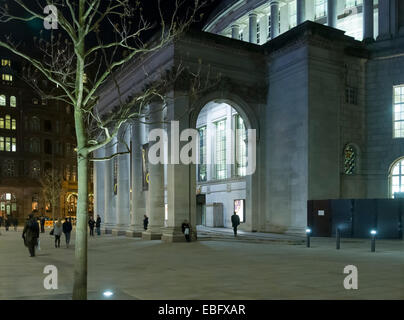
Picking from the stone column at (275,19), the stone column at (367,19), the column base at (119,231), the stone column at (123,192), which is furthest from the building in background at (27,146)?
the stone column at (367,19)

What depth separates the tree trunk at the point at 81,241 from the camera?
30.2ft

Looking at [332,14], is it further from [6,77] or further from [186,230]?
[6,77]

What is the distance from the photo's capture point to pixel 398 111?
3186 cm

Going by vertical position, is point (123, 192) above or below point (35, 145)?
below

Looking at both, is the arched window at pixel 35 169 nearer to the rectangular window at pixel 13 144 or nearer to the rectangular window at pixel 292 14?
the rectangular window at pixel 13 144

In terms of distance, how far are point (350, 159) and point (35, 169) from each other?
61.0 meters

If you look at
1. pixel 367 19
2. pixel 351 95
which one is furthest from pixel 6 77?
pixel 351 95

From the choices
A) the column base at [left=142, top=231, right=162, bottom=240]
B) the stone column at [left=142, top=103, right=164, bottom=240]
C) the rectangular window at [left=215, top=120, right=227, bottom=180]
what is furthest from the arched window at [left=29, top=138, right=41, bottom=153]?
the column base at [left=142, top=231, right=162, bottom=240]

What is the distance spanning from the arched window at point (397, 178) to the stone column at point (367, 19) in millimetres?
9845

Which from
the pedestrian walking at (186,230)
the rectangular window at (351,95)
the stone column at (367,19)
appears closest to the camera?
the pedestrian walking at (186,230)

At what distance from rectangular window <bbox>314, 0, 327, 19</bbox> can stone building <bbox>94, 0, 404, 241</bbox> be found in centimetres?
442

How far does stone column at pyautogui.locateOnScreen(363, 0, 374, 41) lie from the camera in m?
34.2

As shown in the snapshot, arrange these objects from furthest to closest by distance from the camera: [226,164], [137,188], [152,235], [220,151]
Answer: [220,151] → [226,164] → [137,188] → [152,235]

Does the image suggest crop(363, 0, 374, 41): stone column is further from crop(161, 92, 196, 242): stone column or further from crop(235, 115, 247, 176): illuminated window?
crop(161, 92, 196, 242): stone column
